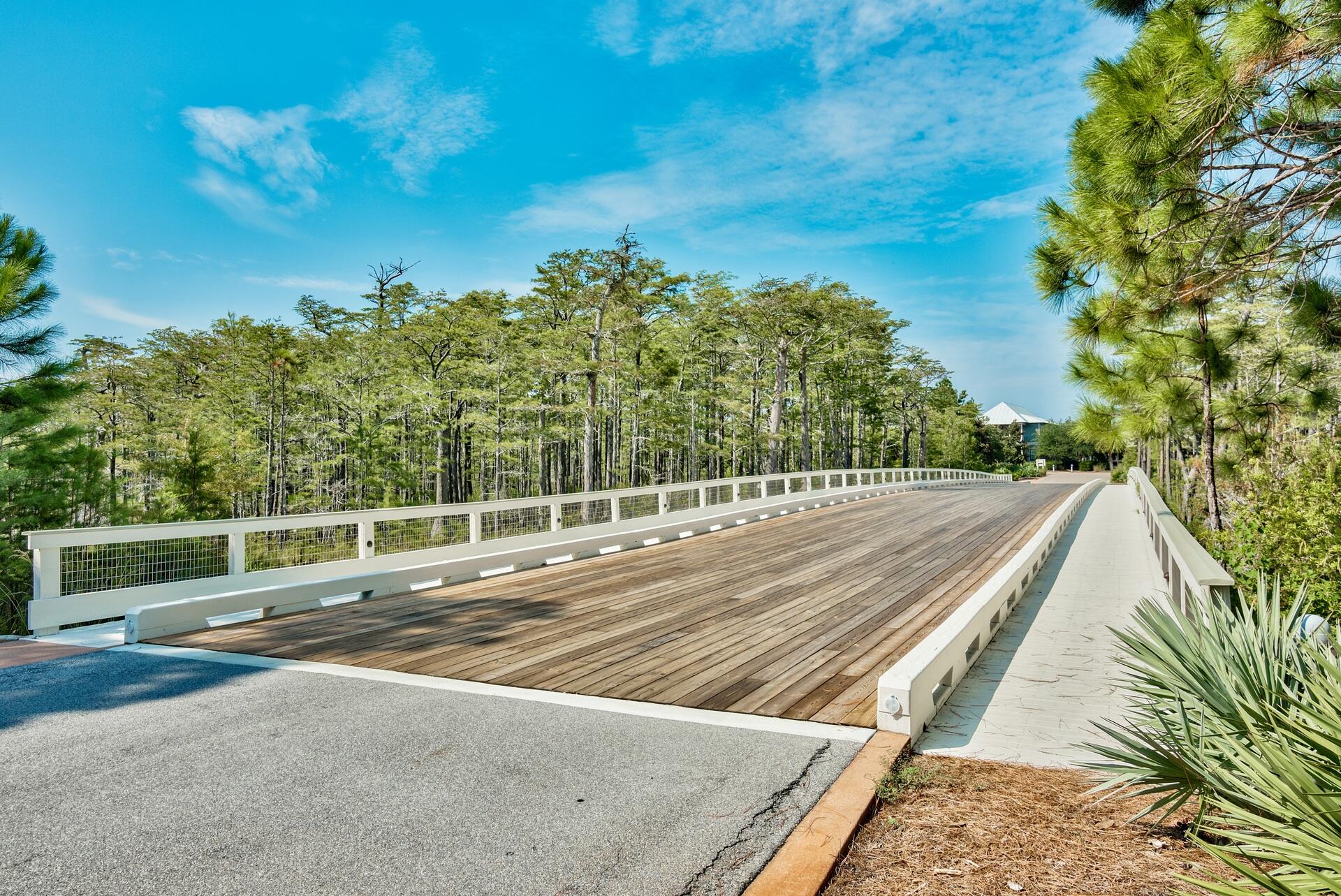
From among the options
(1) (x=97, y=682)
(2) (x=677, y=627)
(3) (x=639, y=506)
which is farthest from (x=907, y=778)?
(3) (x=639, y=506)

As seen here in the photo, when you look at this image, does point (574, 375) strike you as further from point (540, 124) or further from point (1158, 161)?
point (1158, 161)

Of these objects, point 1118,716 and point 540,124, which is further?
point 540,124

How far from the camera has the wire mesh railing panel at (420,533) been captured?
862 cm

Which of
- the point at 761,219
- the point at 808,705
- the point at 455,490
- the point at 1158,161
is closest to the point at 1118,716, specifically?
the point at 808,705

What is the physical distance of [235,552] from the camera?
695 centimetres

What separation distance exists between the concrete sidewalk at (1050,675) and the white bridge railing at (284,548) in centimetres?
596

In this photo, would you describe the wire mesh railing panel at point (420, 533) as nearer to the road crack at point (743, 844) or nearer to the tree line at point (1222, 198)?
the road crack at point (743, 844)

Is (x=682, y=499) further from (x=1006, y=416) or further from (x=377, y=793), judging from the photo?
(x=1006, y=416)

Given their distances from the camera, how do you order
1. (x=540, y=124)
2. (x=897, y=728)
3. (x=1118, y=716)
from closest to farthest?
(x=897, y=728)
(x=1118, y=716)
(x=540, y=124)

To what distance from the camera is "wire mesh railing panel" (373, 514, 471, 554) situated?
862 centimetres

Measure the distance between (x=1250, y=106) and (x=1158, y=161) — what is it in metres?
0.69

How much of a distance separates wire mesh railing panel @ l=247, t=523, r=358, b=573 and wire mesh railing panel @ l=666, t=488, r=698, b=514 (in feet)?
21.5

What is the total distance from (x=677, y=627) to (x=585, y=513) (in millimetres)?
5475

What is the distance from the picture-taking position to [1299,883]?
1676mm
